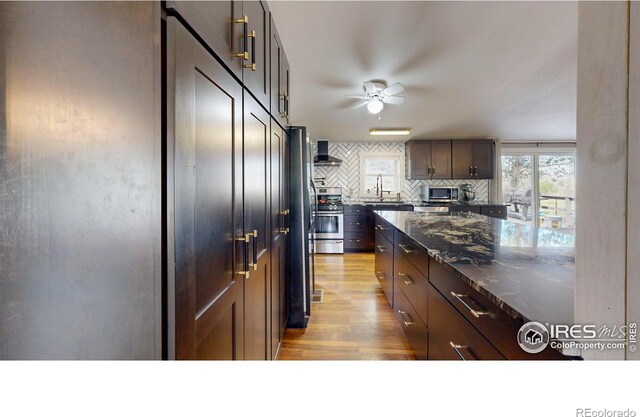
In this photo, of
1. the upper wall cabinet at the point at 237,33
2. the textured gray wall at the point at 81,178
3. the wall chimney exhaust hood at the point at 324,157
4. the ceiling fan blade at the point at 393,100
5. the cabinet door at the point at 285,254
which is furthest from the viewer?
the wall chimney exhaust hood at the point at 324,157

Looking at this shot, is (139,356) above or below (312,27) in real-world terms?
below

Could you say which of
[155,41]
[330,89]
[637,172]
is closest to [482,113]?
[330,89]

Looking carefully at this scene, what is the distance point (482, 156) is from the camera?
18.3 feet

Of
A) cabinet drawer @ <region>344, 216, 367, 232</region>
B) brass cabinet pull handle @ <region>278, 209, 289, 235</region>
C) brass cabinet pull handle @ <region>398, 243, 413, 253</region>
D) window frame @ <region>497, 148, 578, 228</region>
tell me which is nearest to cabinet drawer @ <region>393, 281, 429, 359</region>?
brass cabinet pull handle @ <region>398, 243, 413, 253</region>

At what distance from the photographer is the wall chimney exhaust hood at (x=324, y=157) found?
5646 mm

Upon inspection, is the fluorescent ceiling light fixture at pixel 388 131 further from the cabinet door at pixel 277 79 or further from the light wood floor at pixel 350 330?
the cabinet door at pixel 277 79

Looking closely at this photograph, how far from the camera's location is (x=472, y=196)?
5.57 meters

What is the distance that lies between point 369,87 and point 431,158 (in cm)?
343

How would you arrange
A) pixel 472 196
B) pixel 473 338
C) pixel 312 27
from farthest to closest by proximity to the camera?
pixel 472 196, pixel 312 27, pixel 473 338

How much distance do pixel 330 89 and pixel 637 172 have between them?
9.39ft

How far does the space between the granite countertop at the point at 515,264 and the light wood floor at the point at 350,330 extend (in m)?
0.92

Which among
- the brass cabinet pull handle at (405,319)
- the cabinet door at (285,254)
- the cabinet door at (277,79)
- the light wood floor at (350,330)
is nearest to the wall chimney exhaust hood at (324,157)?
the light wood floor at (350,330)

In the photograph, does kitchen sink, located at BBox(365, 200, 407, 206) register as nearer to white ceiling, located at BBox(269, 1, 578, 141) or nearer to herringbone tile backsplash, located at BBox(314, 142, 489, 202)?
herringbone tile backsplash, located at BBox(314, 142, 489, 202)
